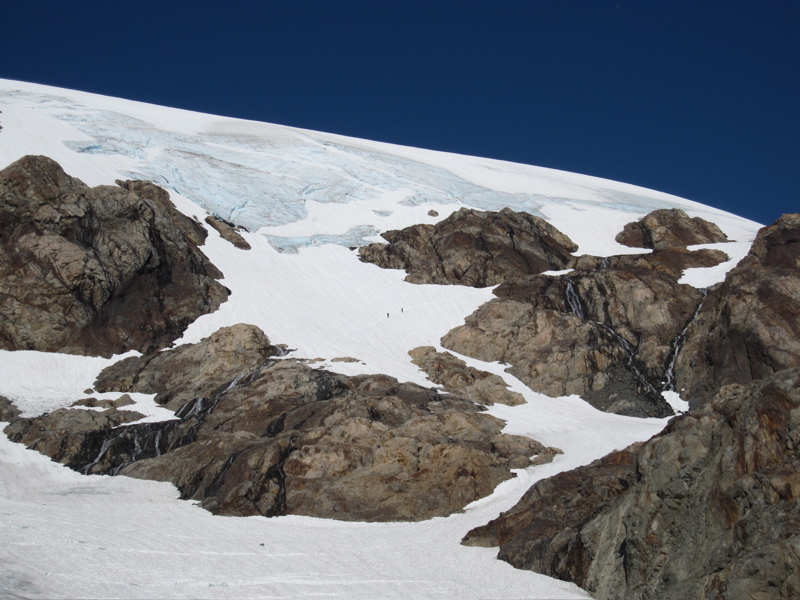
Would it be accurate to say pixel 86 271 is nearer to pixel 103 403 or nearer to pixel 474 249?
pixel 103 403

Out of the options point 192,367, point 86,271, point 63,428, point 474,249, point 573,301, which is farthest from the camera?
point 474,249

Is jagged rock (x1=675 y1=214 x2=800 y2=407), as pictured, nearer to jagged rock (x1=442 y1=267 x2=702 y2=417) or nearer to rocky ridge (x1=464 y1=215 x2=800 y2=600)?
jagged rock (x1=442 y1=267 x2=702 y2=417)

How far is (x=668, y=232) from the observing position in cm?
5888

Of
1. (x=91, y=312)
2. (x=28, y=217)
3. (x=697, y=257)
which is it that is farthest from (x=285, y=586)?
(x=697, y=257)

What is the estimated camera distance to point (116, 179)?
55.6 m

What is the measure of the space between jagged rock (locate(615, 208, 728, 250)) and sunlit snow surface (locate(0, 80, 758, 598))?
1800 millimetres

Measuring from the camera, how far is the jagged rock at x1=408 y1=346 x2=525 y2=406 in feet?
120

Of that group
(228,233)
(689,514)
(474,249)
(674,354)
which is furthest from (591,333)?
(689,514)

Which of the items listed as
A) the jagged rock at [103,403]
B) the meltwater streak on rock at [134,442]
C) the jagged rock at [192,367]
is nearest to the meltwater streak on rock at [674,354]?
the jagged rock at [192,367]

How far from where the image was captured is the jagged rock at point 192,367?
36.5 meters

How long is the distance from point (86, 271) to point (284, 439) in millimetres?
21533

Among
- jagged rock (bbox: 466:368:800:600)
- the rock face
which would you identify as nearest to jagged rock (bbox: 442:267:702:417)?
the rock face

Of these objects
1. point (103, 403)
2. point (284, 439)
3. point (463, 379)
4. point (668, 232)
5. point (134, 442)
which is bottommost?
point (134, 442)

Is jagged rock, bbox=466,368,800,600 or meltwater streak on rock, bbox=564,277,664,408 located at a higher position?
meltwater streak on rock, bbox=564,277,664,408
